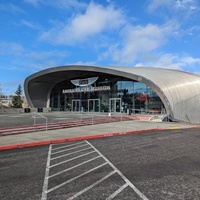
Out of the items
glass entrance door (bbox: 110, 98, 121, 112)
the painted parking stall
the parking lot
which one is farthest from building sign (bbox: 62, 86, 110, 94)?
the painted parking stall

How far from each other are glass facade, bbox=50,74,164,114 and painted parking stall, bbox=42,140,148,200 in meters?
23.4

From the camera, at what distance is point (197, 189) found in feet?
15.7

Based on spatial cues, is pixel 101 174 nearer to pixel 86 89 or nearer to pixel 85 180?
pixel 85 180

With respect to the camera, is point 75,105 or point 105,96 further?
point 75,105

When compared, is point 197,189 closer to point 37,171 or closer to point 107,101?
point 37,171

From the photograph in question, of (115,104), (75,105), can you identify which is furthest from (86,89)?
(115,104)

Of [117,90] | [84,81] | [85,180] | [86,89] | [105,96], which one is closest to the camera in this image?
[85,180]

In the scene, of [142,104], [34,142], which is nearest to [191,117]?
[142,104]

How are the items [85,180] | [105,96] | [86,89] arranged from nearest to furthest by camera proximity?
[85,180] → [105,96] → [86,89]

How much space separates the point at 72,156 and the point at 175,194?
425 cm

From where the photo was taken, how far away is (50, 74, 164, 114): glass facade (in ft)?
104

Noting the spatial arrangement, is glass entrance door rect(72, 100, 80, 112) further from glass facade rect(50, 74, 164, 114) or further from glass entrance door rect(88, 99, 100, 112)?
glass entrance door rect(88, 99, 100, 112)

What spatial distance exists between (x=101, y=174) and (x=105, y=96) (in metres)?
32.5

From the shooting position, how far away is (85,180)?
5.35 m
